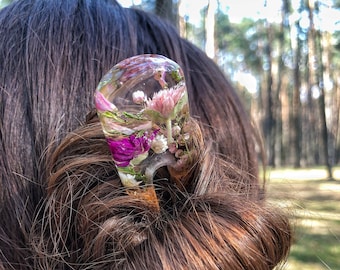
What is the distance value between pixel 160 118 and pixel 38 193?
17 centimetres

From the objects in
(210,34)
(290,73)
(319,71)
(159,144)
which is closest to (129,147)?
(159,144)

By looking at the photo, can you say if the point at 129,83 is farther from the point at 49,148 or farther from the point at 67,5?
the point at 67,5

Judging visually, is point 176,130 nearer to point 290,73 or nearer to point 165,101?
point 165,101

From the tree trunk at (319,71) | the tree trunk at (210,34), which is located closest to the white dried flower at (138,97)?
the tree trunk at (210,34)

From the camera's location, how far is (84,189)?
1.44 ft

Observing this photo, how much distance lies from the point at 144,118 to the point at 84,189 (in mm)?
105

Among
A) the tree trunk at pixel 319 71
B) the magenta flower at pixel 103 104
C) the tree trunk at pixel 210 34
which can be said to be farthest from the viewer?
the tree trunk at pixel 319 71

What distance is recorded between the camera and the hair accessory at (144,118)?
0.40 meters

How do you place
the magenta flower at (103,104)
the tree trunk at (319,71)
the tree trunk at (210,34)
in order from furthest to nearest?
the tree trunk at (319,71)
the tree trunk at (210,34)
the magenta flower at (103,104)

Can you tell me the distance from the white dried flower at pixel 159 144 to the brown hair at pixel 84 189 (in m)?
0.05

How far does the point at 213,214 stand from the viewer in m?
0.42

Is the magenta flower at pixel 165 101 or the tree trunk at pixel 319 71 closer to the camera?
the magenta flower at pixel 165 101

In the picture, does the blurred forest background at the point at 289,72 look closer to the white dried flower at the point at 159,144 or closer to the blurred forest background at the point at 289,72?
the blurred forest background at the point at 289,72

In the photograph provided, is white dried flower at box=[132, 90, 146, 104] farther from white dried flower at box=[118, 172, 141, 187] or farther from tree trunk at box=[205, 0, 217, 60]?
tree trunk at box=[205, 0, 217, 60]
